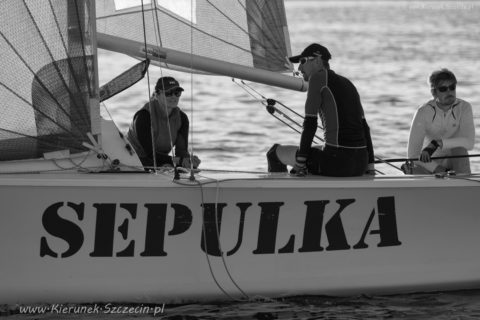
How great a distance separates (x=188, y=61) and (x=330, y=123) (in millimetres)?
1251

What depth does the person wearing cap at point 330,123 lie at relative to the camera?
6953 millimetres

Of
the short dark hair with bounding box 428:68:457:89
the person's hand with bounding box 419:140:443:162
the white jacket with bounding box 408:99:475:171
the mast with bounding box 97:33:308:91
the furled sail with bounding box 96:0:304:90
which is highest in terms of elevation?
the furled sail with bounding box 96:0:304:90

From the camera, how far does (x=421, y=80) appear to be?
21.2m

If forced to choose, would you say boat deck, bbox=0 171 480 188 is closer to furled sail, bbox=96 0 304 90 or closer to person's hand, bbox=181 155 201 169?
person's hand, bbox=181 155 201 169

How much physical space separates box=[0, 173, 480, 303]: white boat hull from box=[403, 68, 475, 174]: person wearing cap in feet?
1.89

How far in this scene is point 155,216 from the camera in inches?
265

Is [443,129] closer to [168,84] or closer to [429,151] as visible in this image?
[429,151]

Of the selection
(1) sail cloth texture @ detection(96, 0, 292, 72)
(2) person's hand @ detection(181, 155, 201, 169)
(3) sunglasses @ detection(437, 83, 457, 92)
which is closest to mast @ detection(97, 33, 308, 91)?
(1) sail cloth texture @ detection(96, 0, 292, 72)

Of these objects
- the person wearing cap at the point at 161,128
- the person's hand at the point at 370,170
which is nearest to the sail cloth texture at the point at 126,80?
the person wearing cap at the point at 161,128

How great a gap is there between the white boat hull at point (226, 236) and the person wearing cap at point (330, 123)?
0.50 ft

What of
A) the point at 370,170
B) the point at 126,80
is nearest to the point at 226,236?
the point at 370,170

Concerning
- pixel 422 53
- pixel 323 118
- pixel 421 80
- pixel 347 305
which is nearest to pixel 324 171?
pixel 323 118

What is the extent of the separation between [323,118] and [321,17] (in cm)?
3618

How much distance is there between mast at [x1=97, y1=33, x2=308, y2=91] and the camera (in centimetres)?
784
